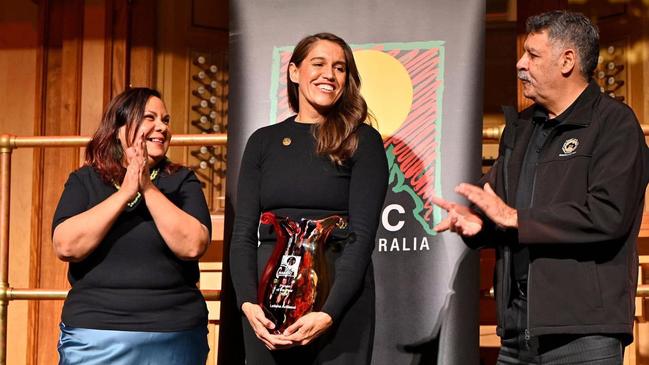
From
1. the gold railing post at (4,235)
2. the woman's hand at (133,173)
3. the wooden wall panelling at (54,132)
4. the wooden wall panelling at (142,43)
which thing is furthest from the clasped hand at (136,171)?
the wooden wall panelling at (142,43)

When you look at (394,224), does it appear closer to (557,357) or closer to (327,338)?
(327,338)

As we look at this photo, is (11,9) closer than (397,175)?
No

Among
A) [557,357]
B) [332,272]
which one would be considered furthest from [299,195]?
[557,357]

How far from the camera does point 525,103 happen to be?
178 inches

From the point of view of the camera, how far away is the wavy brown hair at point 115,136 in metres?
2.81

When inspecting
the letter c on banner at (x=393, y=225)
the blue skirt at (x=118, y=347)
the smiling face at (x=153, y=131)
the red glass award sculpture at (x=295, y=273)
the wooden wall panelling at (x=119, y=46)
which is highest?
the wooden wall panelling at (x=119, y=46)

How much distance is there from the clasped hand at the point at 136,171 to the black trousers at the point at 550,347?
1080mm

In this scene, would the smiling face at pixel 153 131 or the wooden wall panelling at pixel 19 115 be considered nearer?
the smiling face at pixel 153 131

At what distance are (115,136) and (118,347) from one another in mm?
639

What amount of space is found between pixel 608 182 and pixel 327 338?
0.80 metres

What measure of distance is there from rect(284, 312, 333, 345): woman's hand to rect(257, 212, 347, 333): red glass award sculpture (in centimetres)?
3

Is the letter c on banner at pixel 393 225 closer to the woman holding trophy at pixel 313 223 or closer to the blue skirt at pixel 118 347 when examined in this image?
the woman holding trophy at pixel 313 223

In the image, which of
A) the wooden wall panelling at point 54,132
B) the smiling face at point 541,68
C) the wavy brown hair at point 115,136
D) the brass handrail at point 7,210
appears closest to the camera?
the smiling face at point 541,68

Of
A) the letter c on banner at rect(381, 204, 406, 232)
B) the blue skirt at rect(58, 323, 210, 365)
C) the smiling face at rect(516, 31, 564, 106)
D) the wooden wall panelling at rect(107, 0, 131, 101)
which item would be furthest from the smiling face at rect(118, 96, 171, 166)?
the wooden wall panelling at rect(107, 0, 131, 101)
